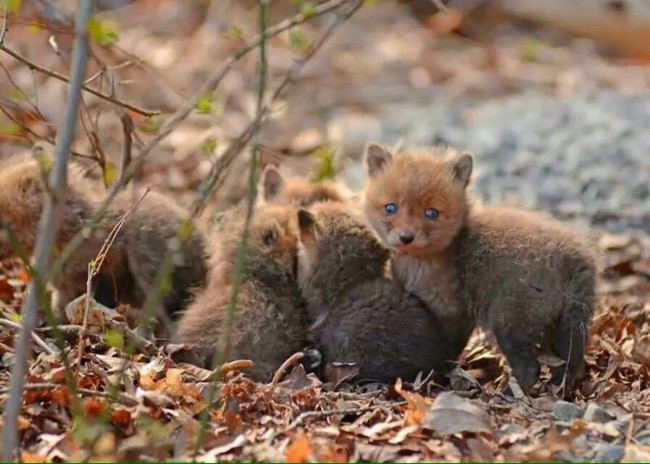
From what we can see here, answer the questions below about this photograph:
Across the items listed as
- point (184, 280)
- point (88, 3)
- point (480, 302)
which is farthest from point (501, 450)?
point (184, 280)

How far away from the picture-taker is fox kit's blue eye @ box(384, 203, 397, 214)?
709 centimetres

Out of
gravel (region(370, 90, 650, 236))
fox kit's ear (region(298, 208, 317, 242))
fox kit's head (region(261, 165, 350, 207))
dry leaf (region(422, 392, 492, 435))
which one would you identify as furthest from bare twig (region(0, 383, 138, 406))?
gravel (region(370, 90, 650, 236))

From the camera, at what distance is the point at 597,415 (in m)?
5.77

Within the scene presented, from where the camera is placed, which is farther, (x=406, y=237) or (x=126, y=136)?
(x=126, y=136)

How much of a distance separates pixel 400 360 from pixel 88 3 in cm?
301

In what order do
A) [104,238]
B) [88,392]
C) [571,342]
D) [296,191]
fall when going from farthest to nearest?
[296,191]
[104,238]
[571,342]
[88,392]

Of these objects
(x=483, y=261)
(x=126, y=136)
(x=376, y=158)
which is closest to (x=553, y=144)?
(x=376, y=158)

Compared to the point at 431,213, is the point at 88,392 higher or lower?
lower

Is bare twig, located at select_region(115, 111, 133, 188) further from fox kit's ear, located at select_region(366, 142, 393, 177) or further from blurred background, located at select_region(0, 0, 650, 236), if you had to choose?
fox kit's ear, located at select_region(366, 142, 393, 177)

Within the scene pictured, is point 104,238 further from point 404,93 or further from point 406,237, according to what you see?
point 404,93

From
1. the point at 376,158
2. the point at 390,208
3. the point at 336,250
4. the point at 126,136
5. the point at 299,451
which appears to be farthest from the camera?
the point at 126,136

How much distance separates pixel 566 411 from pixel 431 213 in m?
1.67

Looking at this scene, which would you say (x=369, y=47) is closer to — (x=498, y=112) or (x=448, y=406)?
(x=498, y=112)

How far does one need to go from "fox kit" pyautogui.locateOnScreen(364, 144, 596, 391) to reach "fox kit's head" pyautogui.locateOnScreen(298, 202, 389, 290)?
14 cm
